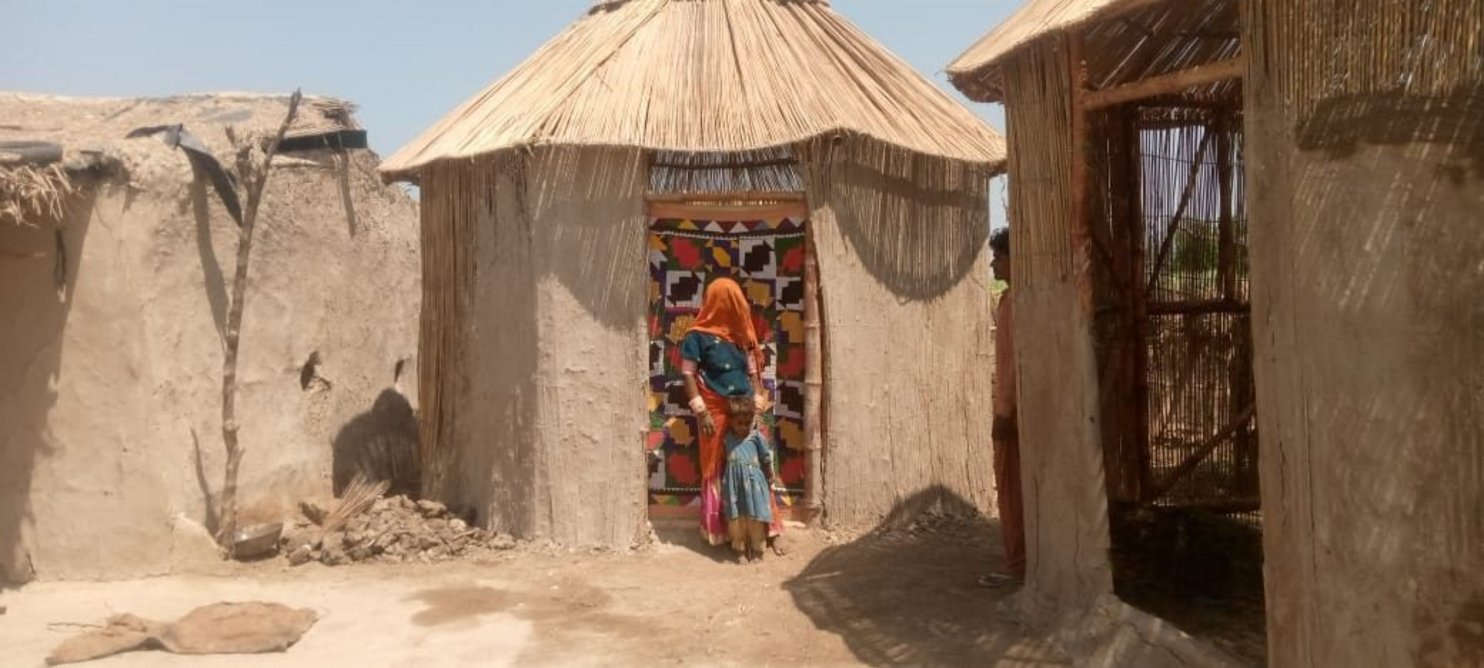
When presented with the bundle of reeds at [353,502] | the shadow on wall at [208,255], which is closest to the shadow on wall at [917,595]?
the bundle of reeds at [353,502]

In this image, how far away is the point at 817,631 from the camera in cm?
564

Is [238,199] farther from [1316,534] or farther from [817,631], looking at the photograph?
[1316,534]

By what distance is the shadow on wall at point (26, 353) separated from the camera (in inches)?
257

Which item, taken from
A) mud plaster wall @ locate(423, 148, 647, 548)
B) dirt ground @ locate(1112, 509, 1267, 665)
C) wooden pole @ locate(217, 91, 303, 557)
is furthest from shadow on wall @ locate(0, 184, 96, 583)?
dirt ground @ locate(1112, 509, 1267, 665)

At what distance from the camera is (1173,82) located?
14.3ft

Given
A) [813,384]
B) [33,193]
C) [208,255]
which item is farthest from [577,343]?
[33,193]

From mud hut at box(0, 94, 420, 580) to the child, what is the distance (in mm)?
3029

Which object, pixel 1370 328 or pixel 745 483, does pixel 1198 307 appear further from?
pixel 1370 328

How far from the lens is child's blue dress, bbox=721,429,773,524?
22.7 ft

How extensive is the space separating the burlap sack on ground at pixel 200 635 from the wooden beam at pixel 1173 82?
13.9 feet

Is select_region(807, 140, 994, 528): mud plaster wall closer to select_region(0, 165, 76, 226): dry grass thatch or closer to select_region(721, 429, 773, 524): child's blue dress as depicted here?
select_region(721, 429, 773, 524): child's blue dress

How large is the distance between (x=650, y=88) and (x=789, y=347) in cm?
182

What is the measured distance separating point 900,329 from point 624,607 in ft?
8.28

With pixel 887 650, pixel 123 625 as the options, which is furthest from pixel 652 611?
pixel 123 625
